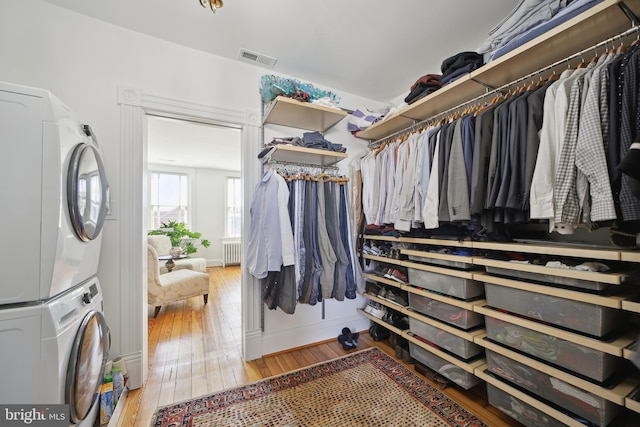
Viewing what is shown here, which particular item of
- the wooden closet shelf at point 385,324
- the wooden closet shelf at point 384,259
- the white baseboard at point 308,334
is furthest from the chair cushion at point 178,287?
the wooden closet shelf at point 384,259

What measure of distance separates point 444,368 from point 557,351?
27.7 inches

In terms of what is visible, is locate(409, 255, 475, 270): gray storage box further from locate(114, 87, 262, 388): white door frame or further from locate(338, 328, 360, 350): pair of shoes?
locate(114, 87, 262, 388): white door frame

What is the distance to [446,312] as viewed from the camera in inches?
Result: 61.1

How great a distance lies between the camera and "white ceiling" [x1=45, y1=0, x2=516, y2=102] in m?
1.51

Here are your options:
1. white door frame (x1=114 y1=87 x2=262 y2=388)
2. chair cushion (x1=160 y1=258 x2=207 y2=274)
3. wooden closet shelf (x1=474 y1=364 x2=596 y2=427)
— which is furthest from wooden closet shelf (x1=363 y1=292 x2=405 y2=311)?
chair cushion (x1=160 y1=258 x2=207 y2=274)

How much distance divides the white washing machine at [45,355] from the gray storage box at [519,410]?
206 centimetres

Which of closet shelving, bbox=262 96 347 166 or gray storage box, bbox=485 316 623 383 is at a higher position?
closet shelving, bbox=262 96 347 166

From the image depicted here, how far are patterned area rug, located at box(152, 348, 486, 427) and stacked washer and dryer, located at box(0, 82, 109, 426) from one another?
65 centimetres

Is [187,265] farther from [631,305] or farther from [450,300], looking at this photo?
[631,305]

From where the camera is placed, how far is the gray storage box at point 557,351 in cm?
98


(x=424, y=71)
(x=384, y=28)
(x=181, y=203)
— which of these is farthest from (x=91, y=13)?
(x=181, y=203)

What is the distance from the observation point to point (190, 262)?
12.7ft

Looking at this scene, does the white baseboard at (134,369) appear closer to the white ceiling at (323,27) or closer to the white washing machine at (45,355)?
the white washing machine at (45,355)

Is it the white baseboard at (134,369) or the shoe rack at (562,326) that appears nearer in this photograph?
the shoe rack at (562,326)
